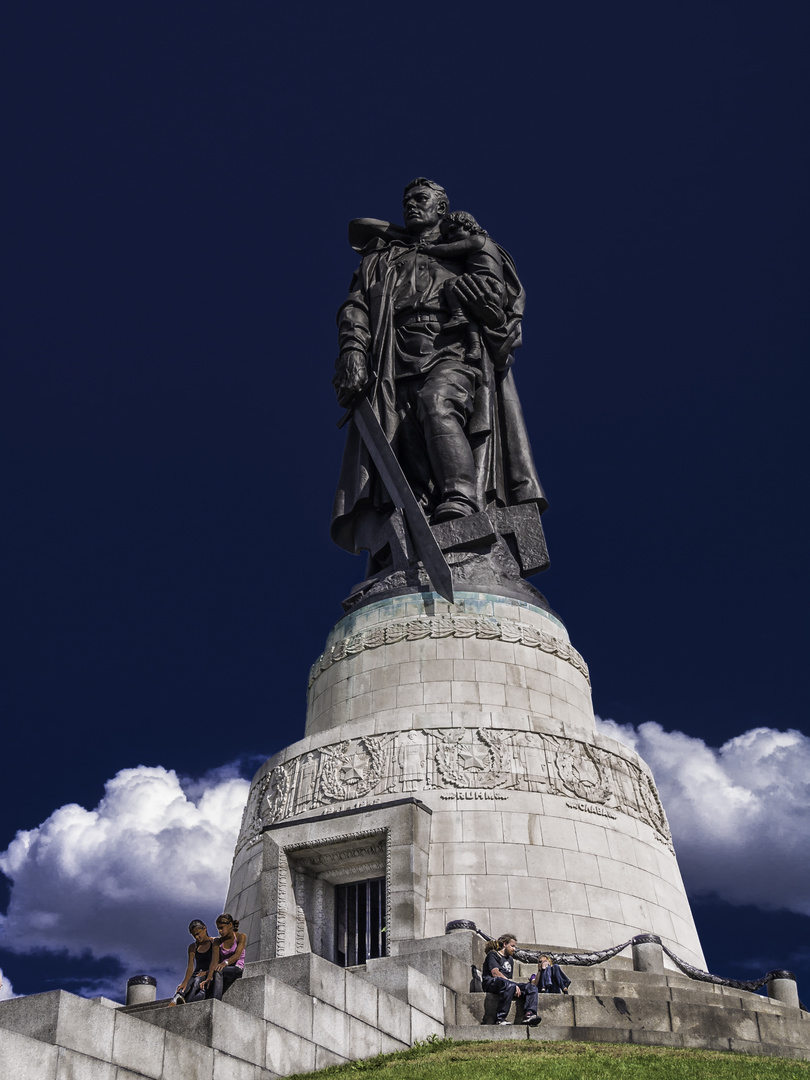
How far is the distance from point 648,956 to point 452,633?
23.7 feet

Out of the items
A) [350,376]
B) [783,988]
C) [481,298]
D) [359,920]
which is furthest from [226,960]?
[481,298]

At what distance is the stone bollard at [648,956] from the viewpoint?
50.7ft

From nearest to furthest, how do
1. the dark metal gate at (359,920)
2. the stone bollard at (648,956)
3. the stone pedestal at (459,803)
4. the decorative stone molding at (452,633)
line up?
the stone bollard at (648,956)
the stone pedestal at (459,803)
the dark metal gate at (359,920)
the decorative stone molding at (452,633)

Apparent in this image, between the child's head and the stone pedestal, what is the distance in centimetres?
975

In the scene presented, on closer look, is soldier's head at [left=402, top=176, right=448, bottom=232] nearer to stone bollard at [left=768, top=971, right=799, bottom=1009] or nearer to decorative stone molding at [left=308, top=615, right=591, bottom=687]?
decorative stone molding at [left=308, top=615, right=591, bottom=687]

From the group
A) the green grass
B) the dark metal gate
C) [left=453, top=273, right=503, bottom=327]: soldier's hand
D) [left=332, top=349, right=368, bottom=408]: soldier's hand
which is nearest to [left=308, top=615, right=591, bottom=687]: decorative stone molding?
the dark metal gate

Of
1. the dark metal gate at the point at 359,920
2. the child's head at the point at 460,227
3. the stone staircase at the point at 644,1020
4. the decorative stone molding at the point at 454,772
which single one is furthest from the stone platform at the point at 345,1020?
the child's head at the point at 460,227

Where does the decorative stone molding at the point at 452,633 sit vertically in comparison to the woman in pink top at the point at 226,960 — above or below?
above

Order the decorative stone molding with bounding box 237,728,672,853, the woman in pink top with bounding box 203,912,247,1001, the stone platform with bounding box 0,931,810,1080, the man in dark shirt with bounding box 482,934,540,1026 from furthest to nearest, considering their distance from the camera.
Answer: the decorative stone molding with bounding box 237,728,672,853 → the man in dark shirt with bounding box 482,934,540,1026 → the woman in pink top with bounding box 203,912,247,1001 → the stone platform with bounding box 0,931,810,1080

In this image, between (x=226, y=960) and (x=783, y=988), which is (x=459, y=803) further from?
(x=226, y=960)

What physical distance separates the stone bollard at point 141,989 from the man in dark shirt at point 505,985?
4.95m

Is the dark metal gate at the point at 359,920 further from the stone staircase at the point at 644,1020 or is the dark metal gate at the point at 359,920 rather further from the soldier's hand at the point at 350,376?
the soldier's hand at the point at 350,376

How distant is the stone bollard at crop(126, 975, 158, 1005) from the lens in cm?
1598

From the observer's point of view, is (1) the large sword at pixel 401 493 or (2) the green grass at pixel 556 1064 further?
(1) the large sword at pixel 401 493
